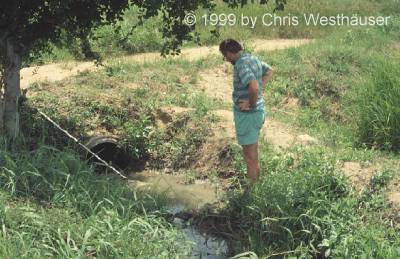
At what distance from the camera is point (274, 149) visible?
7.45m

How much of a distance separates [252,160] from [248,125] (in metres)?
0.42

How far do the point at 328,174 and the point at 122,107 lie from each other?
346 cm

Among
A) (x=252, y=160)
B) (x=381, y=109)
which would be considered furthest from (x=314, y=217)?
(x=381, y=109)

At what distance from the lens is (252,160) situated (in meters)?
6.27

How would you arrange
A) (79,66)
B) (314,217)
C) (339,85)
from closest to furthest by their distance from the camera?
(314,217), (339,85), (79,66)

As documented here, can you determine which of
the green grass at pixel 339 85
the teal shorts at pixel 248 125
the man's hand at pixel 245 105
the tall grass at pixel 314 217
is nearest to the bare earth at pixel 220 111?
the tall grass at pixel 314 217

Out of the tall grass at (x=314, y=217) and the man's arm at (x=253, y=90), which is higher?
the man's arm at (x=253, y=90)

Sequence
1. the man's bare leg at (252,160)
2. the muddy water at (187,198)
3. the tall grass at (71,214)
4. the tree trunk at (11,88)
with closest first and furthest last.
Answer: the tall grass at (71,214)
the muddy water at (187,198)
the man's bare leg at (252,160)
the tree trunk at (11,88)

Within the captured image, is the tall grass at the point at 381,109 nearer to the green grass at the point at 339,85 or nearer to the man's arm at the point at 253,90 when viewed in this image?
the green grass at the point at 339,85

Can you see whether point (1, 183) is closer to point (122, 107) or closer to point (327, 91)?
point (122, 107)

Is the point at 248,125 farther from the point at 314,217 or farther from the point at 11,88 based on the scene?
the point at 11,88

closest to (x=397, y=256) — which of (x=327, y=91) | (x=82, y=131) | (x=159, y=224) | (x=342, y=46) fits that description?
(x=159, y=224)

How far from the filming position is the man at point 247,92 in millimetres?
5824

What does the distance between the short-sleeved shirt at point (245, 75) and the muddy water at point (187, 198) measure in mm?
1266
